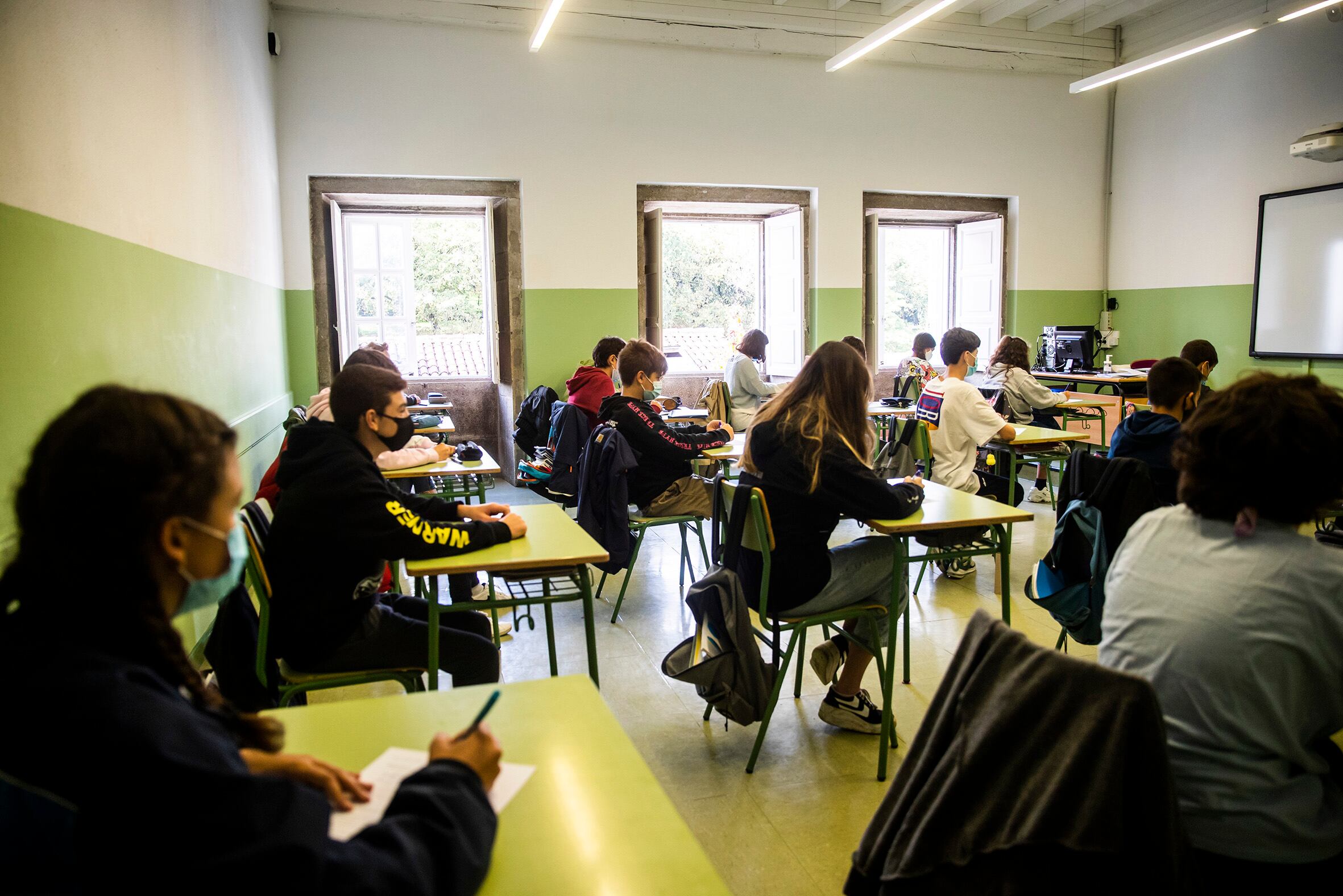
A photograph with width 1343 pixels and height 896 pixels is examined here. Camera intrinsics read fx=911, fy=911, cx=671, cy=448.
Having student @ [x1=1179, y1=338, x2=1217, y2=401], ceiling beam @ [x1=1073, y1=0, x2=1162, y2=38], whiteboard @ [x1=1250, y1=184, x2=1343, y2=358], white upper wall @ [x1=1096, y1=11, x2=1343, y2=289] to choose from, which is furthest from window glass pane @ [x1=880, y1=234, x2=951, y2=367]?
student @ [x1=1179, y1=338, x2=1217, y2=401]

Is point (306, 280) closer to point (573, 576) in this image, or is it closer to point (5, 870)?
point (573, 576)

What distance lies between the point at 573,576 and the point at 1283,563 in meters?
1.68

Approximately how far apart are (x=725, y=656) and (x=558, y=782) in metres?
1.35

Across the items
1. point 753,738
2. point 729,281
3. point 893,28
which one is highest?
point 893,28

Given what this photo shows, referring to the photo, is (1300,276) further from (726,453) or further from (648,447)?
(648,447)

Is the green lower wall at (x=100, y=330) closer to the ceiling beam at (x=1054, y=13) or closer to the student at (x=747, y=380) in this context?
the student at (x=747, y=380)

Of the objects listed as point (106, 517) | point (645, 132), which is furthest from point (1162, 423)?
point (645, 132)

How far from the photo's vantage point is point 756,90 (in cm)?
789

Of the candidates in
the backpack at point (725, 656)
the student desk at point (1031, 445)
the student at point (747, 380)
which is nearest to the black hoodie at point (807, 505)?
the backpack at point (725, 656)

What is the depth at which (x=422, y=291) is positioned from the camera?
318 inches

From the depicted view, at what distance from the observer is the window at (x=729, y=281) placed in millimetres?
8258

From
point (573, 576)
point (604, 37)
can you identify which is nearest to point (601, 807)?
point (573, 576)

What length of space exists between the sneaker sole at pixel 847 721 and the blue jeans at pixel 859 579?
0.28 metres

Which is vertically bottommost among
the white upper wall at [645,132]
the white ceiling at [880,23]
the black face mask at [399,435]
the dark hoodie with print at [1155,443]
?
the dark hoodie with print at [1155,443]
